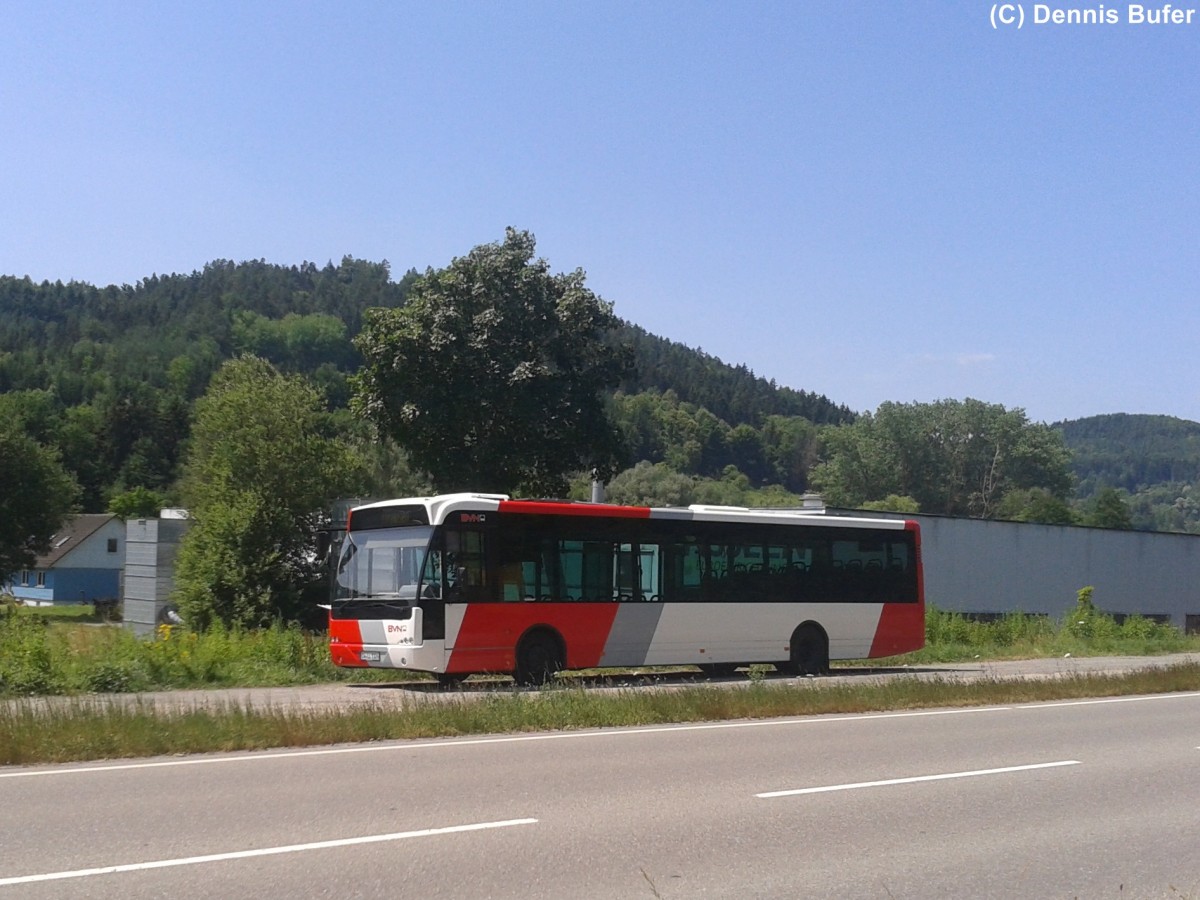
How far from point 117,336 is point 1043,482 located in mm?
141546

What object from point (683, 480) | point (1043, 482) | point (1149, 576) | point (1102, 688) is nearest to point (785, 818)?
point (1102, 688)

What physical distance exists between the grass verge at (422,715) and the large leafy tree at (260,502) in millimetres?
14449

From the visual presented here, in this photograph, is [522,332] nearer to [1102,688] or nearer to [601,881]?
[1102,688]

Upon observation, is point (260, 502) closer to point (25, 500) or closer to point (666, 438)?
point (25, 500)

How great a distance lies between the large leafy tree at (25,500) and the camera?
67.9 metres

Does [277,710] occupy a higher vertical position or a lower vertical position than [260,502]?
lower

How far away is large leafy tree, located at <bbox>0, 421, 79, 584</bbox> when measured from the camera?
223ft

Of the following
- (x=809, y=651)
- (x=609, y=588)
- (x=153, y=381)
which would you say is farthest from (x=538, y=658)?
(x=153, y=381)

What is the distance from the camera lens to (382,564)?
833 inches

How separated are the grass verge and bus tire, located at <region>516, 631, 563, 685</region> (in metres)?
3.96

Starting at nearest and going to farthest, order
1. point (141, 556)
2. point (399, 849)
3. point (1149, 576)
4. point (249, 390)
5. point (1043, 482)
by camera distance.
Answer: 1. point (399, 849)
2. point (141, 556)
3. point (249, 390)
4. point (1149, 576)
5. point (1043, 482)

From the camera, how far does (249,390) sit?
39062 mm

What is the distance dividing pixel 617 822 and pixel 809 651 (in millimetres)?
17379

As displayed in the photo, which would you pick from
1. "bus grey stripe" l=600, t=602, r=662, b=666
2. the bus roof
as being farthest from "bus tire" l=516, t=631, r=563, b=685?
the bus roof
